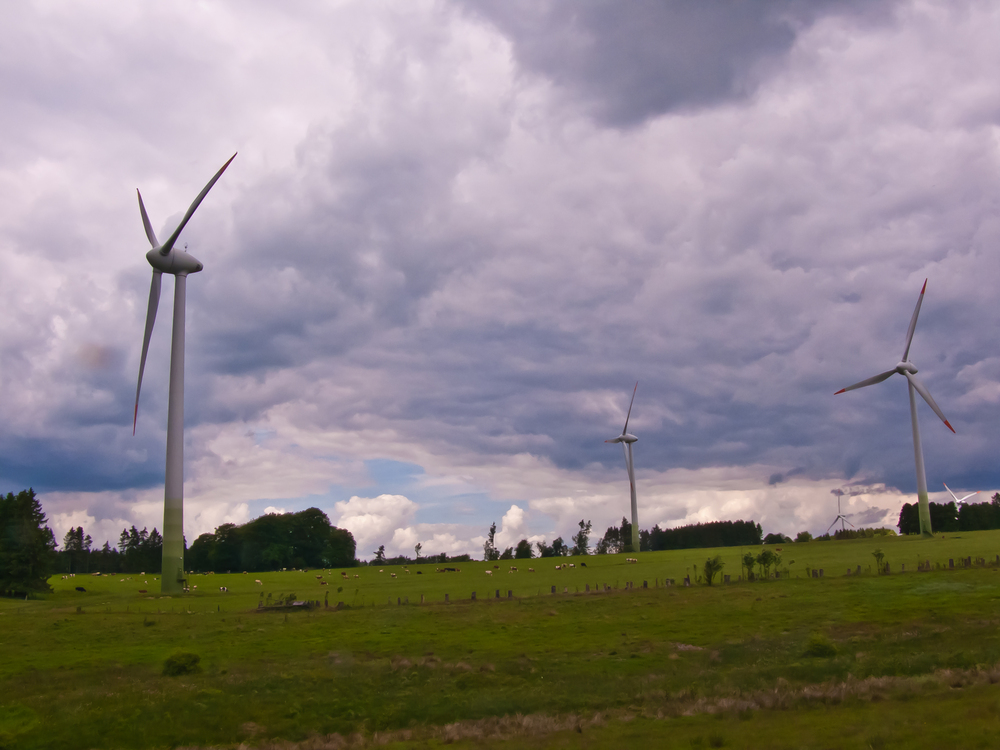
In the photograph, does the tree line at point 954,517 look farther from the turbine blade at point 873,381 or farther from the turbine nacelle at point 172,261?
the turbine nacelle at point 172,261

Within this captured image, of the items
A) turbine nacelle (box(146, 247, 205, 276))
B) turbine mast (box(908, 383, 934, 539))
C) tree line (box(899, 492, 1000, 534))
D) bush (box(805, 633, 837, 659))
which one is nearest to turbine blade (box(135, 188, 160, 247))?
turbine nacelle (box(146, 247, 205, 276))

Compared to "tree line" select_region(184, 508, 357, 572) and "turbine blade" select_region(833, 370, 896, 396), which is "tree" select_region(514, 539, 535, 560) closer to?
"tree line" select_region(184, 508, 357, 572)

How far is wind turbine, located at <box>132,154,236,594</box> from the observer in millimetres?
73062

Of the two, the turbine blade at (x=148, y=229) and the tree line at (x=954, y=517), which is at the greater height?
the turbine blade at (x=148, y=229)

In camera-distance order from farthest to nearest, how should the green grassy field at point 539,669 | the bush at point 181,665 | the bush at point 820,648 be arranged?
1. the bush at point 181,665
2. the bush at point 820,648
3. the green grassy field at point 539,669

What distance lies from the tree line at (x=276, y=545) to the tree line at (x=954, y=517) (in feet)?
420

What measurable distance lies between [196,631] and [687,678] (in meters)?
32.9

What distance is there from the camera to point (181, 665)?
119 ft

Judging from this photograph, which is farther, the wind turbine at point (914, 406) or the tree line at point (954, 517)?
the tree line at point (954, 517)

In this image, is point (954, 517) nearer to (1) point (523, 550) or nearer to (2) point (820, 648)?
(1) point (523, 550)

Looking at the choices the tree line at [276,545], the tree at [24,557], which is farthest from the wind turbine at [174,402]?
the tree line at [276,545]

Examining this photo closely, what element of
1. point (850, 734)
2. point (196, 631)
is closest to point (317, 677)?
point (196, 631)

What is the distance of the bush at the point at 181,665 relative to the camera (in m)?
35.9

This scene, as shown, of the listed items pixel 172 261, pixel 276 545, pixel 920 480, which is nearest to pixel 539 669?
pixel 172 261
